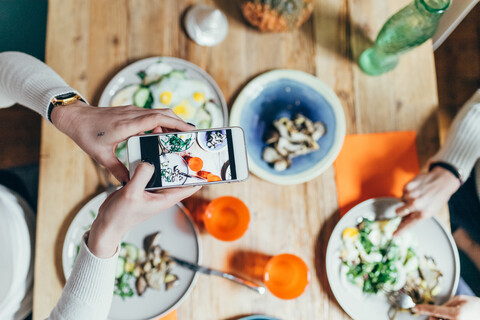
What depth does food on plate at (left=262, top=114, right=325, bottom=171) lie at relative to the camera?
3.37 ft

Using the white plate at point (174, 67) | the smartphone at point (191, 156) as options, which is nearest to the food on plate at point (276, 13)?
the white plate at point (174, 67)

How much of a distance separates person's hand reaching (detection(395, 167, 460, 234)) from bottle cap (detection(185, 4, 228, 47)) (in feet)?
2.27

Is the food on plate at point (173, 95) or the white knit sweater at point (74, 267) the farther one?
the food on plate at point (173, 95)

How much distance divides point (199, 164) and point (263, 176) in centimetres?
33

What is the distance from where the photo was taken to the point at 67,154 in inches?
40.8

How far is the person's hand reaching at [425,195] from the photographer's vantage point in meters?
0.99

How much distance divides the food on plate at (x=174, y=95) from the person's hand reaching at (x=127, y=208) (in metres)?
0.32

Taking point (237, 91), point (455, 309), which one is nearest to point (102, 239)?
point (237, 91)

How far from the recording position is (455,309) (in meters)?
0.93

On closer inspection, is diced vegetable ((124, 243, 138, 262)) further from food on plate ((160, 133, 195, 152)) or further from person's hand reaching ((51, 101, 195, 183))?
food on plate ((160, 133, 195, 152))

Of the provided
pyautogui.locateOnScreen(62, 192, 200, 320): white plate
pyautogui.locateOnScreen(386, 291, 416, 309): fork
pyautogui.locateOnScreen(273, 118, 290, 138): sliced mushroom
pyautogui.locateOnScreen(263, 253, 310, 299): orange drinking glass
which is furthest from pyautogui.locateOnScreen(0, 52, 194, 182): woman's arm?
pyautogui.locateOnScreen(386, 291, 416, 309): fork

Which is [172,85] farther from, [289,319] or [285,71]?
[289,319]

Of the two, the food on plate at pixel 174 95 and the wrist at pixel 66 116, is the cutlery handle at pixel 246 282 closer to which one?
the food on plate at pixel 174 95

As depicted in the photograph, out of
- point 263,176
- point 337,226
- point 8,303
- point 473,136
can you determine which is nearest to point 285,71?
point 263,176
